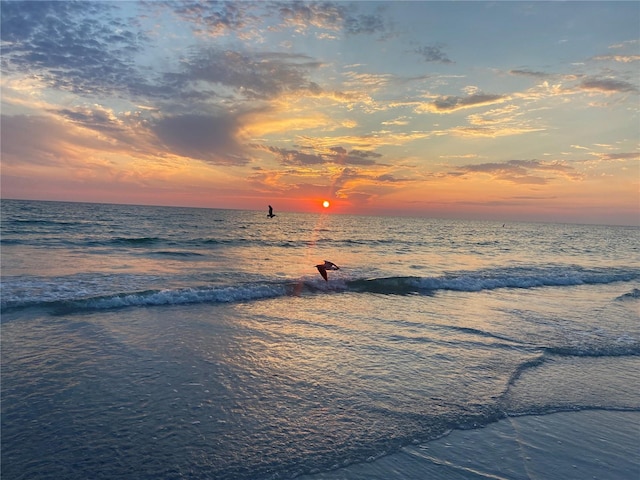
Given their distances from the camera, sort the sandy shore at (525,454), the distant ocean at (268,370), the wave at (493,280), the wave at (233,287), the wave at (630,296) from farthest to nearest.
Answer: the wave at (493,280) < the wave at (630,296) < the wave at (233,287) < the distant ocean at (268,370) < the sandy shore at (525,454)

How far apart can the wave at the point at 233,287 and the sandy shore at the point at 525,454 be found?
10.6 meters

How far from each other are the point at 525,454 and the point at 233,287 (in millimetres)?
12870

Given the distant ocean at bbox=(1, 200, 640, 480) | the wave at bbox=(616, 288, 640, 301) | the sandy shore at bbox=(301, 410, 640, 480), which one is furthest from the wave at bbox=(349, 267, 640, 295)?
the sandy shore at bbox=(301, 410, 640, 480)

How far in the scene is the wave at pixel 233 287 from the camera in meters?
13.1

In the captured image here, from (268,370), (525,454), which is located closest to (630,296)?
(525,454)

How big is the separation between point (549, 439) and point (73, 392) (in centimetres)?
722

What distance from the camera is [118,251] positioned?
28375mm

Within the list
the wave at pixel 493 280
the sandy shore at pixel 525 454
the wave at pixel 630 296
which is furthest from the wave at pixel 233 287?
the sandy shore at pixel 525 454

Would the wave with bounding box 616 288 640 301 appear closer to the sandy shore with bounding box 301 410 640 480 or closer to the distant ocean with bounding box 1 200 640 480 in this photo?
the distant ocean with bounding box 1 200 640 480

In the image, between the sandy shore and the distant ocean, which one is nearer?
the sandy shore

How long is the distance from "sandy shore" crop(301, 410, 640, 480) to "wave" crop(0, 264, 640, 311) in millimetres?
10621

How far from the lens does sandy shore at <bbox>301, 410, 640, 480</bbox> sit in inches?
190

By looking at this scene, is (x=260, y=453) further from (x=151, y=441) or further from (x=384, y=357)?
(x=384, y=357)

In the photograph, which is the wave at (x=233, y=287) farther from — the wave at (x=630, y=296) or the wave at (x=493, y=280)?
the wave at (x=630, y=296)
